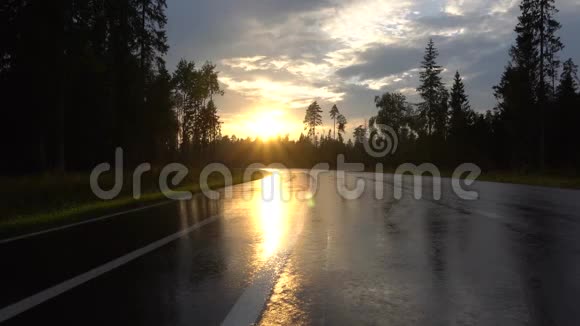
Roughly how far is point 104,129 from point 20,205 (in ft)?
64.9

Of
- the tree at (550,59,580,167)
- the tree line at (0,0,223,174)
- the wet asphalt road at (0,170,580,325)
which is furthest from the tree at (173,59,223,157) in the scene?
the wet asphalt road at (0,170,580,325)

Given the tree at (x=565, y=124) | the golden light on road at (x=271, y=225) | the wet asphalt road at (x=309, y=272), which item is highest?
the tree at (x=565, y=124)

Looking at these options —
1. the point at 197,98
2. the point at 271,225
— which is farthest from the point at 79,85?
the point at 197,98

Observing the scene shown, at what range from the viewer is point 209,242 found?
8.93 m

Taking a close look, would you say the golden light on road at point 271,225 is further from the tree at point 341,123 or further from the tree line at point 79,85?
the tree at point 341,123

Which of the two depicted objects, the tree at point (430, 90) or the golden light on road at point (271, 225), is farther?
the tree at point (430, 90)

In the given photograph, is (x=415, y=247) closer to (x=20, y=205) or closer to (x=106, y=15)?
(x=20, y=205)

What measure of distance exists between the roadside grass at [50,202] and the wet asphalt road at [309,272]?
155 cm

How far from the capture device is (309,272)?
637 centimetres

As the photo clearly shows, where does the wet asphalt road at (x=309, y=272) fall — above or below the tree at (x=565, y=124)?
below

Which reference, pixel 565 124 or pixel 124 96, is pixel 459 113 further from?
pixel 124 96

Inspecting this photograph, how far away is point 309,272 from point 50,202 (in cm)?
1353

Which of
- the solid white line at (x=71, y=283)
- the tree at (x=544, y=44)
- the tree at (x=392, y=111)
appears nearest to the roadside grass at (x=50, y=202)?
the solid white line at (x=71, y=283)

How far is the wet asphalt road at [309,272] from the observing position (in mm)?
4578
